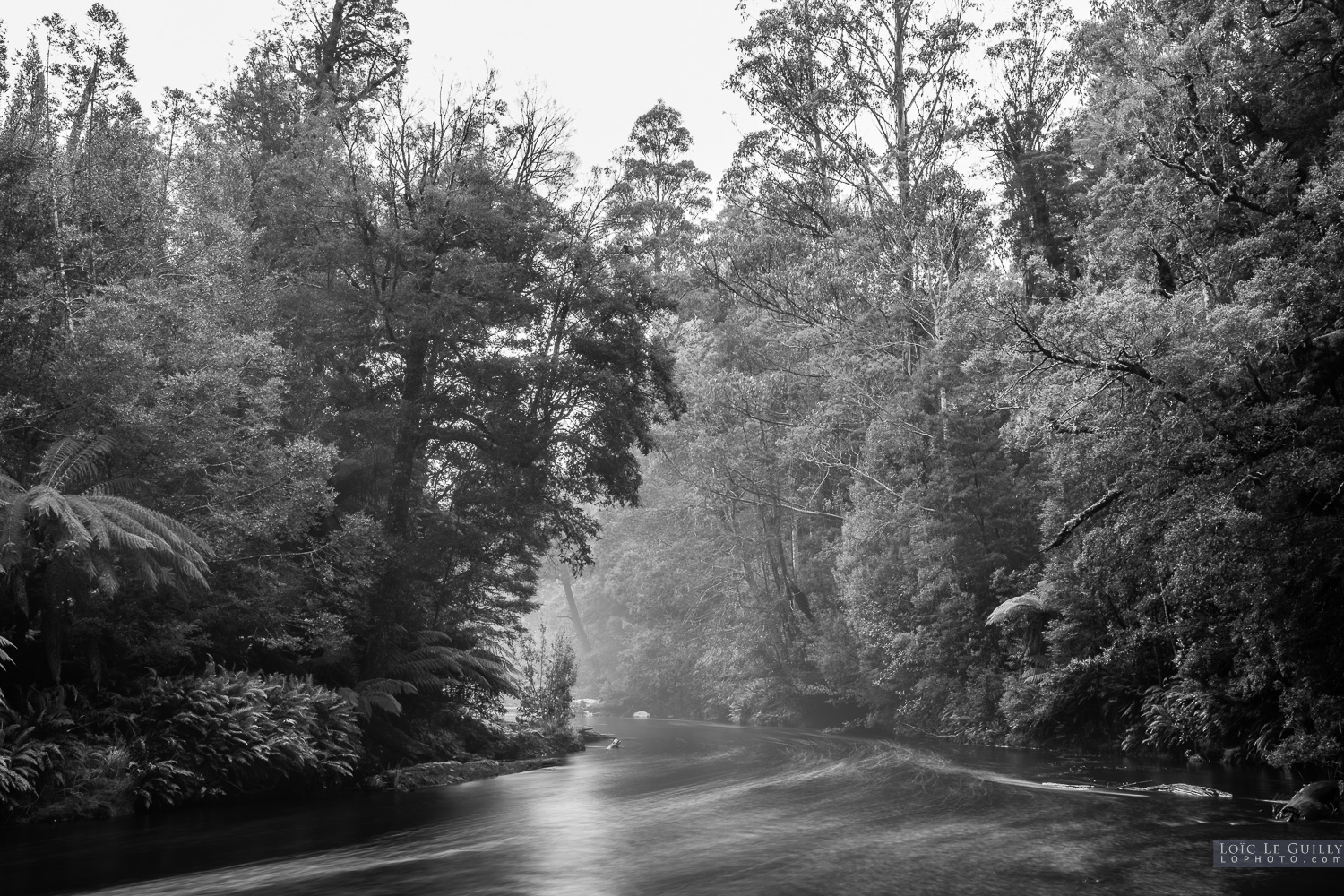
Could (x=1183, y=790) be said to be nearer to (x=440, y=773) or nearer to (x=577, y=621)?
(x=440, y=773)

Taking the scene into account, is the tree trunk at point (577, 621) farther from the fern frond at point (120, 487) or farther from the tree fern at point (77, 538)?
the tree fern at point (77, 538)

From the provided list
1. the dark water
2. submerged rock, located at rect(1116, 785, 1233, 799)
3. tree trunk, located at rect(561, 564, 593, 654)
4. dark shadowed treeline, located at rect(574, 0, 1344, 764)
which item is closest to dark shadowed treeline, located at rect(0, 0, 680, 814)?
the dark water

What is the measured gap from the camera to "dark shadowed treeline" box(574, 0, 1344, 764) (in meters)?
11.7

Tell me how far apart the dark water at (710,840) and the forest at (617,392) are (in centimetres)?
193

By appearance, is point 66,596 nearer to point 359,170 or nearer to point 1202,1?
point 359,170

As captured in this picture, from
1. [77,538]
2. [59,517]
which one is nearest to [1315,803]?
[77,538]

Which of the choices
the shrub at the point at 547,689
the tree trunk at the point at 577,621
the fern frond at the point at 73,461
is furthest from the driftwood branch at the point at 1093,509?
the tree trunk at the point at 577,621

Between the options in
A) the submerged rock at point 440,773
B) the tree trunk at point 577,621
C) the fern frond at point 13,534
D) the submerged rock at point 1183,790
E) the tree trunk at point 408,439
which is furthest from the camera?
the tree trunk at point 577,621

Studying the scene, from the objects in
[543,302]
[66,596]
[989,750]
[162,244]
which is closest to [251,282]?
[162,244]

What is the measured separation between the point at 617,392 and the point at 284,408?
6.90 metres

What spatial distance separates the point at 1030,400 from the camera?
620 inches

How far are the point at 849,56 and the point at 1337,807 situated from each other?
24.8 metres

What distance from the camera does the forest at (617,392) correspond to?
1183cm

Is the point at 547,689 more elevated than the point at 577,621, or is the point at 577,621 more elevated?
the point at 577,621
